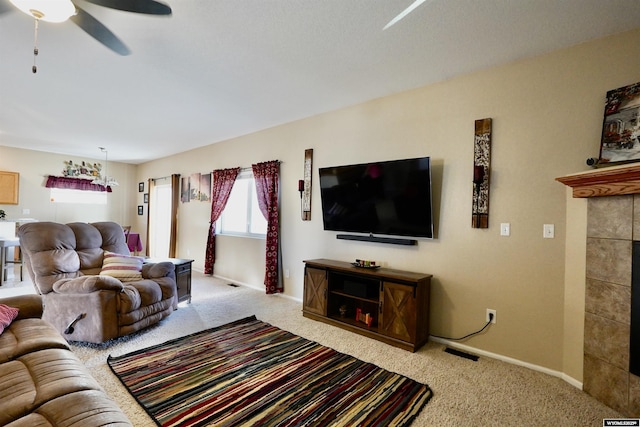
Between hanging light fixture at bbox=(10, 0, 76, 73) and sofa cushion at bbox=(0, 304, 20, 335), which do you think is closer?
hanging light fixture at bbox=(10, 0, 76, 73)

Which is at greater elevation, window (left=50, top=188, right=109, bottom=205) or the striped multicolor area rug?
window (left=50, top=188, right=109, bottom=205)

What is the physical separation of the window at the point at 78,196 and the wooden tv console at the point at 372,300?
6755 mm

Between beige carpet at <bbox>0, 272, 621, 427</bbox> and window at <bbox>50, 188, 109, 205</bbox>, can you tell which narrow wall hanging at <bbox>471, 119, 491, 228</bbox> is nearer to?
beige carpet at <bbox>0, 272, 621, 427</bbox>

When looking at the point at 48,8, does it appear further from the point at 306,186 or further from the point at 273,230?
the point at 273,230

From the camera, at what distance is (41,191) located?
21.7 feet

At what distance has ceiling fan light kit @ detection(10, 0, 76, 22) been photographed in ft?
5.14

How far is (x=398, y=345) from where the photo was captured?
277cm

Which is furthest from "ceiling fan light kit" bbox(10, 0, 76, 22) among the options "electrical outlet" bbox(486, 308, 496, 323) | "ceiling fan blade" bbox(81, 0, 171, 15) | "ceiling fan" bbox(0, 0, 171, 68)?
"electrical outlet" bbox(486, 308, 496, 323)

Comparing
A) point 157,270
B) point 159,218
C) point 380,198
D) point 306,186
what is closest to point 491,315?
point 380,198

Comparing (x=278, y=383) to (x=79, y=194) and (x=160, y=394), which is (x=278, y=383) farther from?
(x=79, y=194)

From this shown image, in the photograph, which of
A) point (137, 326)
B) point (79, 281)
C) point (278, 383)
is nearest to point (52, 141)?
point (79, 281)

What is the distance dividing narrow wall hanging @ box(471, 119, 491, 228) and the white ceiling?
0.58 meters

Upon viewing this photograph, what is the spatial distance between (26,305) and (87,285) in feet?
1.93

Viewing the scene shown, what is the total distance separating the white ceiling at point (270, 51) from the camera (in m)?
1.97
